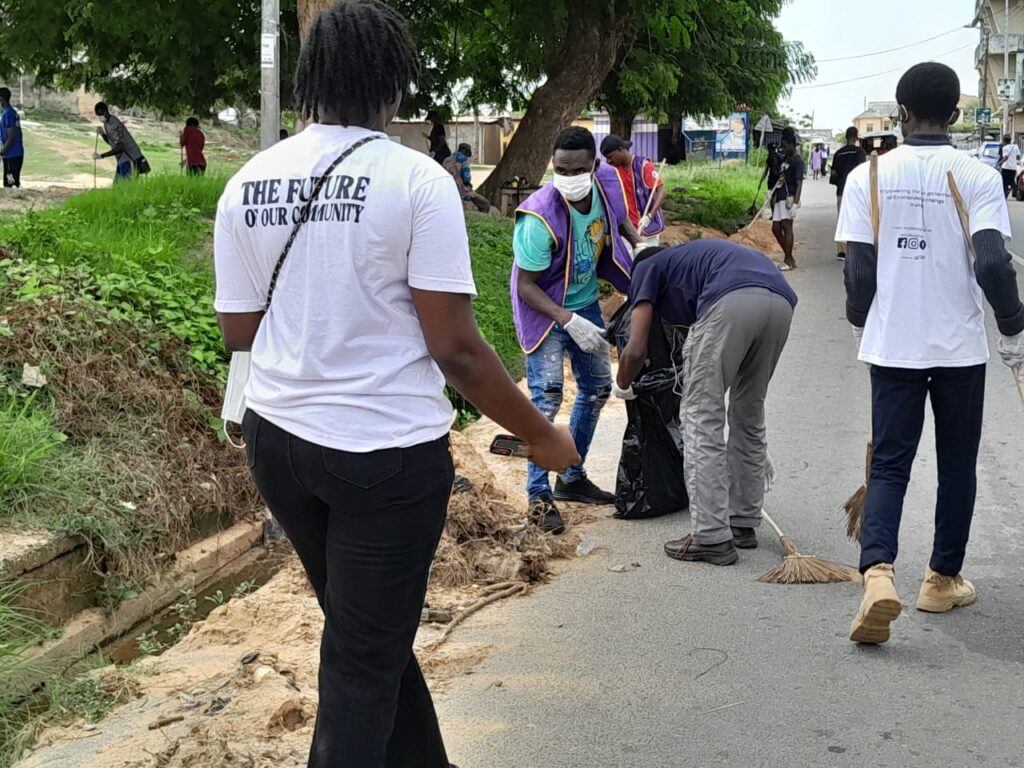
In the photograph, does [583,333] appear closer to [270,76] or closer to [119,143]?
[270,76]

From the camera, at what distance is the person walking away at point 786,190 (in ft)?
50.7

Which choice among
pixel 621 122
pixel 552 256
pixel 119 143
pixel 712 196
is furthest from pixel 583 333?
pixel 712 196

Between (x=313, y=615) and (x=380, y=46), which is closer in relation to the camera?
(x=380, y=46)

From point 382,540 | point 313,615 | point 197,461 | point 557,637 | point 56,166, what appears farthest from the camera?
point 56,166

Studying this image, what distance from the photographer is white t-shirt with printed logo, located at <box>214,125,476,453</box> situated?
2.30 metres

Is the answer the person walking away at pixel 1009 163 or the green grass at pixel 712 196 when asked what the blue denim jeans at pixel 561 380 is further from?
the person walking away at pixel 1009 163

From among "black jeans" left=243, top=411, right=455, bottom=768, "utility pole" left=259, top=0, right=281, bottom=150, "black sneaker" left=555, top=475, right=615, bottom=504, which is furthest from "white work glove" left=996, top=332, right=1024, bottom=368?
"utility pole" left=259, top=0, right=281, bottom=150

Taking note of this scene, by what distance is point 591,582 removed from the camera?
5168mm

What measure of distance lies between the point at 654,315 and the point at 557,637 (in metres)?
1.74

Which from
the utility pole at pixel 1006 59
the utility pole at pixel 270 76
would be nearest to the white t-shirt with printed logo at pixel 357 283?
the utility pole at pixel 270 76

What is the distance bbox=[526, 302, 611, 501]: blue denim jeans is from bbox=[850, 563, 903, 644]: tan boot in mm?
1890

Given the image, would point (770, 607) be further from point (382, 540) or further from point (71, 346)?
point (71, 346)

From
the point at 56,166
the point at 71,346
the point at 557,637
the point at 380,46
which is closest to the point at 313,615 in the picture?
the point at 557,637

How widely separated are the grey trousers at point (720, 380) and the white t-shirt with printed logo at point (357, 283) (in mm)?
2880
